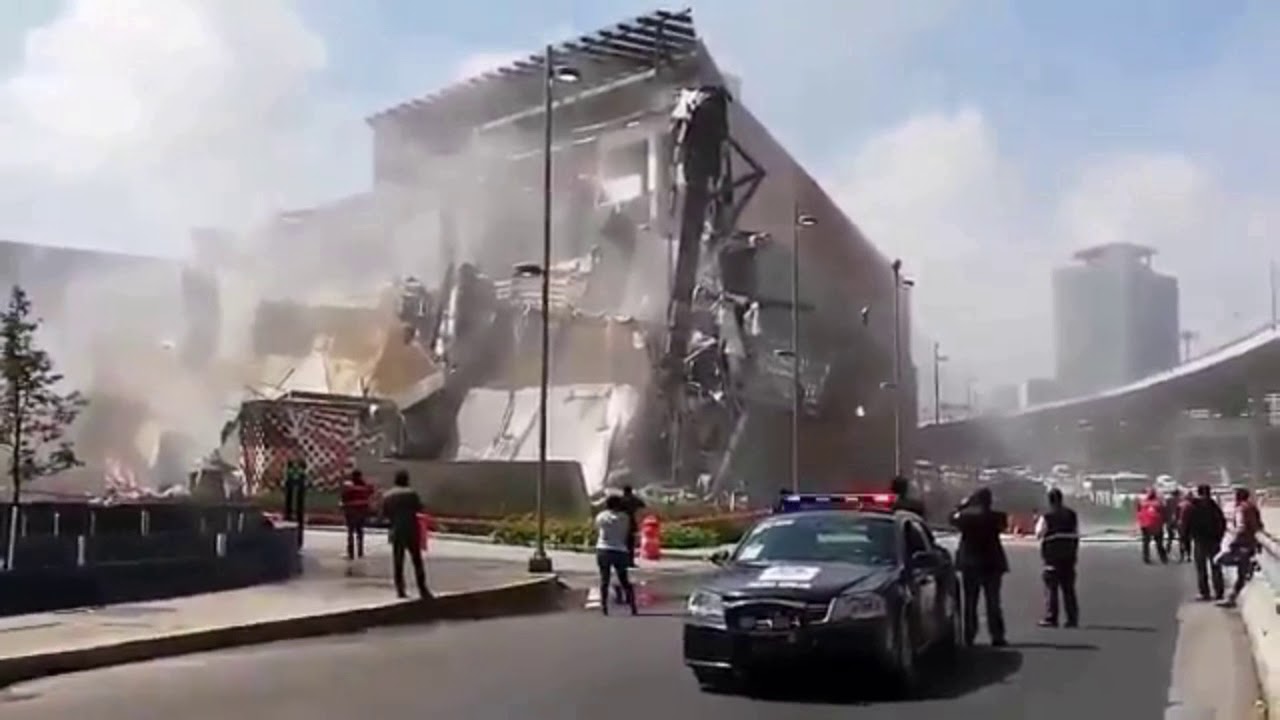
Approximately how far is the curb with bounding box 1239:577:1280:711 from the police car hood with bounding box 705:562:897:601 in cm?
287

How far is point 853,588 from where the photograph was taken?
12453 millimetres

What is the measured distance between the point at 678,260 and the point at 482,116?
44540 millimetres

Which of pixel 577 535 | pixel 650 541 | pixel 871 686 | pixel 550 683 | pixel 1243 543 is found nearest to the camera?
pixel 871 686

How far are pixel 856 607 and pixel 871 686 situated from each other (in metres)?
0.96

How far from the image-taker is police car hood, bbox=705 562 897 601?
Result: 12.4m

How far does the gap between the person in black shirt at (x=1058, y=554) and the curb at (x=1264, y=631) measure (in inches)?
77.1

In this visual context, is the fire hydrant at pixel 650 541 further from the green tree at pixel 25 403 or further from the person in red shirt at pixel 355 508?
the green tree at pixel 25 403

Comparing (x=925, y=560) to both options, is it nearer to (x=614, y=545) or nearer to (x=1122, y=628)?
(x=1122, y=628)

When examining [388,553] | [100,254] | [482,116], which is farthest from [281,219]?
[388,553]

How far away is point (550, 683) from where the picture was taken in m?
13.4

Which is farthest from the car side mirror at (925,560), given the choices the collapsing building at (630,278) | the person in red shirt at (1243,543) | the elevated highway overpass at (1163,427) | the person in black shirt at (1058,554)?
the elevated highway overpass at (1163,427)

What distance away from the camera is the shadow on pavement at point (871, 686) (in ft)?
40.6

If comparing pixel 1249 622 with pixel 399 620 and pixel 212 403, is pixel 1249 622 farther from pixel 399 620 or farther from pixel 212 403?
pixel 212 403

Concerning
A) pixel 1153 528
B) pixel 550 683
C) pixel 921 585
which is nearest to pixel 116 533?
pixel 550 683
